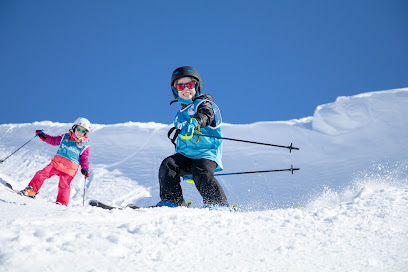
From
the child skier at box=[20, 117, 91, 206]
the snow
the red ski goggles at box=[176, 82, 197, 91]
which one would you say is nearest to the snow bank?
the snow

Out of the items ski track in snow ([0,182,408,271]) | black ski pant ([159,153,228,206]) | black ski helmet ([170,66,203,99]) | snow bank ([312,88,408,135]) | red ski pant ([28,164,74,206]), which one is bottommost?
ski track in snow ([0,182,408,271])

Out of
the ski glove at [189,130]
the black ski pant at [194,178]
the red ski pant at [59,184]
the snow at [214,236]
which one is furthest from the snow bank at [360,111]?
the ski glove at [189,130]

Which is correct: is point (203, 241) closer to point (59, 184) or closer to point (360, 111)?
point (59, 184)

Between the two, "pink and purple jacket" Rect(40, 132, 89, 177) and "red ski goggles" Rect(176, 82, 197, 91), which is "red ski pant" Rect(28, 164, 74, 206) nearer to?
"pink and purple jacket" Rect(40, 132, 89, 177)

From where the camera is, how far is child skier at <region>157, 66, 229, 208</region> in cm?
375

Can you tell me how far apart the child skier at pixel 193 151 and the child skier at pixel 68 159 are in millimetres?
1954

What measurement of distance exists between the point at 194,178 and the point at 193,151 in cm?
32

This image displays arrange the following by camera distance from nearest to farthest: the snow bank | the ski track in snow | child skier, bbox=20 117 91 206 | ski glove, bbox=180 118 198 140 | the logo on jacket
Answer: the ski track in snow
ski glove, bbox=180 118 198 140
the logo on jacket
child skier, bbox=20 117 91 206
the snow bank

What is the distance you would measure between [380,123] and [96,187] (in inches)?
364

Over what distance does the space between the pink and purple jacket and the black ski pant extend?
2.21m

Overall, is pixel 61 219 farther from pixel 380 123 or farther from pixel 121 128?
pixel 121 128

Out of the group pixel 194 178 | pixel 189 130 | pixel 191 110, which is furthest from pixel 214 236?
pixel 191 110

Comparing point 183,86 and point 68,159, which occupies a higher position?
point 183,86

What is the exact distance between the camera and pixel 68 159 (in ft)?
18.7
